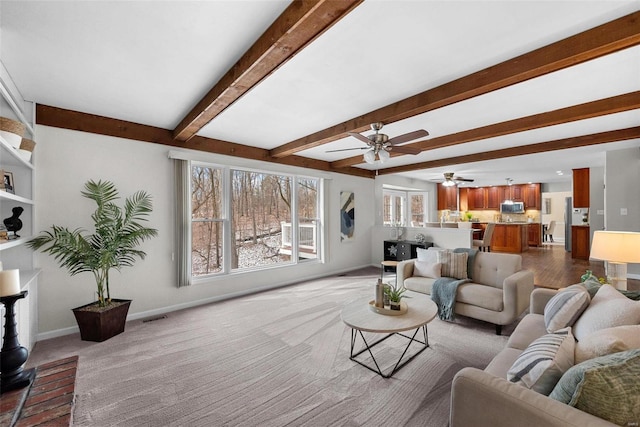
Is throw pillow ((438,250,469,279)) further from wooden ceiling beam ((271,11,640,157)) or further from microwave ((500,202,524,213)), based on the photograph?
microwave ((500,202,524,213))

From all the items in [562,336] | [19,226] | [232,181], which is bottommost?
[562,336]

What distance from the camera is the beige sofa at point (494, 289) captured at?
2.88 meters

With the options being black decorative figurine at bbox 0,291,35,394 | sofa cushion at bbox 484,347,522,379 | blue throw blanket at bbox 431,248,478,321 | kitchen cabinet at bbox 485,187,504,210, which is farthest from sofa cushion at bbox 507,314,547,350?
kitchen cabinet at bbox 485,187,504,210

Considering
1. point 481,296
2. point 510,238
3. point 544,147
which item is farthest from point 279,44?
point 510,238

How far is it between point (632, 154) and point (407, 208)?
16.5 ft

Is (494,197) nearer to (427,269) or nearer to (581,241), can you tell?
(581,241)

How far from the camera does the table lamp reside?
2094mm

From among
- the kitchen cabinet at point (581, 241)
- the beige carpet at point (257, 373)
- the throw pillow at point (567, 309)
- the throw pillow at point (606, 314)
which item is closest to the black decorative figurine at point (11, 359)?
the beige carpet at point (257, 373)

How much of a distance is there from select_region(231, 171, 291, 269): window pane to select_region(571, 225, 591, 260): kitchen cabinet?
24.4 ft

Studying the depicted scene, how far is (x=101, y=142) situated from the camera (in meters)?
3.33

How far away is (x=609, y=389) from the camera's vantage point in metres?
0.94

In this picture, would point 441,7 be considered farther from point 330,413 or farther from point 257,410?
point 257,410

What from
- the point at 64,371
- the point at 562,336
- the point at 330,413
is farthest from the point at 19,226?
the point at 562,336

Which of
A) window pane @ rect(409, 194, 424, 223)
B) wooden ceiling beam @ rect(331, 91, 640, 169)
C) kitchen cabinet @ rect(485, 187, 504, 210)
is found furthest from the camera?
kitchen cabinet @ rect(485, 187, 504, 210)
